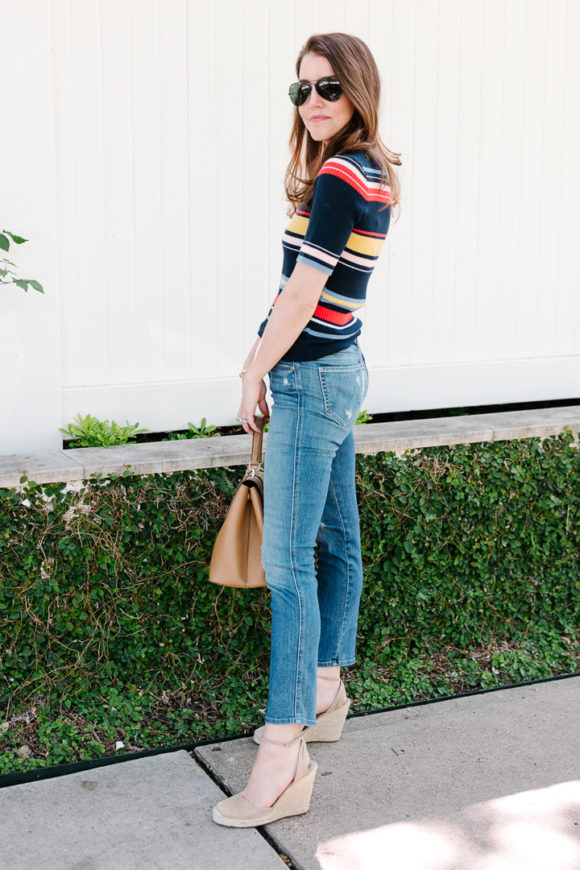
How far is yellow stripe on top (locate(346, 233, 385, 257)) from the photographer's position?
109 inches

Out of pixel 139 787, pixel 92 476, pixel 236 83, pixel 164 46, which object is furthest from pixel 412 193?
pixel 139 787

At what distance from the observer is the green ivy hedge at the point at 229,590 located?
10.8 feet

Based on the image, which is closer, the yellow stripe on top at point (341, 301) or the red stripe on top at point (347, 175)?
the red stripe on top at point (347, 175)

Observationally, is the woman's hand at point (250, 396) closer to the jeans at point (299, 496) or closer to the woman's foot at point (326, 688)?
the jeans at point (299, 496)

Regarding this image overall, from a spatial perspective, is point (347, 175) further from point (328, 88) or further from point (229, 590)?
point (229, 590)

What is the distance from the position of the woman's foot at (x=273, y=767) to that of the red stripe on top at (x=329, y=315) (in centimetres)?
117

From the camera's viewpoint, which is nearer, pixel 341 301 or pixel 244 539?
pixel 341 301

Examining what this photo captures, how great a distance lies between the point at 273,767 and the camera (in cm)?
288

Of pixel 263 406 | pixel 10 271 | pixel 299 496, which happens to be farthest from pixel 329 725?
pixel 10 271

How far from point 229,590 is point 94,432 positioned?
30.9 inches

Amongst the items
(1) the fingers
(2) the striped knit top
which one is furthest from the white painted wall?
(2) the striped knit top

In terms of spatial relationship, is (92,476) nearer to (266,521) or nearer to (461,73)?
(266,521)

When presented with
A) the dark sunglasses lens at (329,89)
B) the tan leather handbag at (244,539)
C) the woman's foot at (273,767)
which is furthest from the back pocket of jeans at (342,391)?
the woman's foot at (273,767)

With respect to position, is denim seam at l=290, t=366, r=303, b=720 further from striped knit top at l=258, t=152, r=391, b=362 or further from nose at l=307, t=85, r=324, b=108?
nose at l=307, t=85, r=324, b=108
